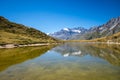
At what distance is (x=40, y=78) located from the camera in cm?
2755

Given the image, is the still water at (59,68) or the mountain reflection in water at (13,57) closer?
the still water at (59,68)

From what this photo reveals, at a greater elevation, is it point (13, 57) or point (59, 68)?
point (13, 57)

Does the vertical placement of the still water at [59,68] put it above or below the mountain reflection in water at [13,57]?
below

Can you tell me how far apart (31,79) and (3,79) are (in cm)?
464

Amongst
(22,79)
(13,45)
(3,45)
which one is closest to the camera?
(22,79)

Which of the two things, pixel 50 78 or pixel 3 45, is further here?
pixel 3 45

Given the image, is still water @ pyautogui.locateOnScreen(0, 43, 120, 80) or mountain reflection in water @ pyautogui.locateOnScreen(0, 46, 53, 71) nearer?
still water @ pyautogui.locateOnScreen(0, 43, 120, 80)

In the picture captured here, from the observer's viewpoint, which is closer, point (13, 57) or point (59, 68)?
point (59, 68)

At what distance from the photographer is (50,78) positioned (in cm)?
2759

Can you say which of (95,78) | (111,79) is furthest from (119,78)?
(95,78)

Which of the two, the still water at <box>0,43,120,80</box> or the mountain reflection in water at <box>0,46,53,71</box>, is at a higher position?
the mountain reflection in water at <box>0,46,53,71</box>

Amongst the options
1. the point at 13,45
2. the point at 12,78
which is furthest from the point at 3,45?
the point at 12,78

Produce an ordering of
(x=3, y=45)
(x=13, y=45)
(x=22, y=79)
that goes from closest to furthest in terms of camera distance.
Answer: (x=22, y=79), (x=3, y=45), (x=13, y=45)

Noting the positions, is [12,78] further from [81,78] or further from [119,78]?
[119,78]
